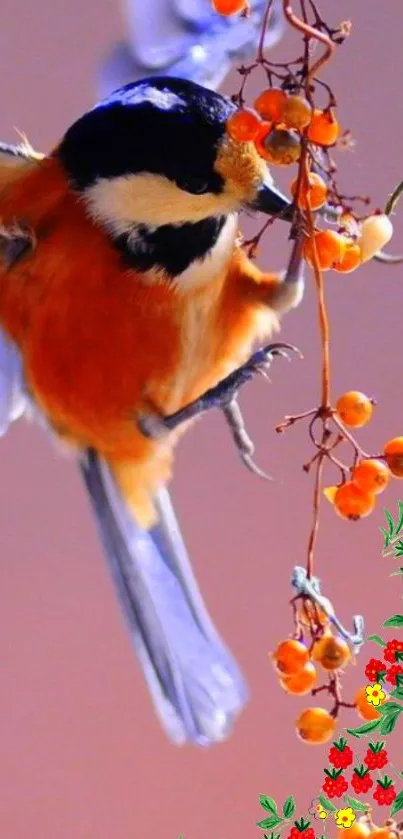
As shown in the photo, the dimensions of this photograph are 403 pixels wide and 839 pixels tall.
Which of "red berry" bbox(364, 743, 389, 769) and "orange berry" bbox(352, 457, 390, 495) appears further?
"red berry" bbox(364, 743, 389, 769)

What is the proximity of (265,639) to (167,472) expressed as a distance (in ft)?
0.60

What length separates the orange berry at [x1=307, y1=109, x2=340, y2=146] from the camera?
0.35m

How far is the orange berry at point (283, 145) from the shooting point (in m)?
0.34

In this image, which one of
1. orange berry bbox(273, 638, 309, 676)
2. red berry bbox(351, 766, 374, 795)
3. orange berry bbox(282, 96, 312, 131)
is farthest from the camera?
red berry bbox(351, 766, 374, 795)

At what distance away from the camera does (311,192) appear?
0.37 meters

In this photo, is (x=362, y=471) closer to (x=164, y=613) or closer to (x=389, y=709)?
(x=389, y=709)

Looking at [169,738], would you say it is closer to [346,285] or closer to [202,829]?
[202,829]

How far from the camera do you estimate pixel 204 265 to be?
22.3 inches

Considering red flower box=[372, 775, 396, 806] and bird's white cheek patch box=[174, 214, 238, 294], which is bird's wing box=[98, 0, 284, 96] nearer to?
bird's white cheek patch box=[174, 214, 238, 294]

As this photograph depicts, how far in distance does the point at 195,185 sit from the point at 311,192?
131 millimetres

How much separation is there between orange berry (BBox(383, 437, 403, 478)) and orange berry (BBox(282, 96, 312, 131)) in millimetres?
156

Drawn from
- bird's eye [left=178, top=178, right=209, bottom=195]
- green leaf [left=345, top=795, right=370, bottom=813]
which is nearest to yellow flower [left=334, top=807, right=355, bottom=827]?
green leaf [left=345, top=795, right=370, bottom=813]

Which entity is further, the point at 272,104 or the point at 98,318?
the point at 98,318

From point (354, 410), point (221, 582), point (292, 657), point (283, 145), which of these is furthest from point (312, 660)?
Result: point (221, 582)
